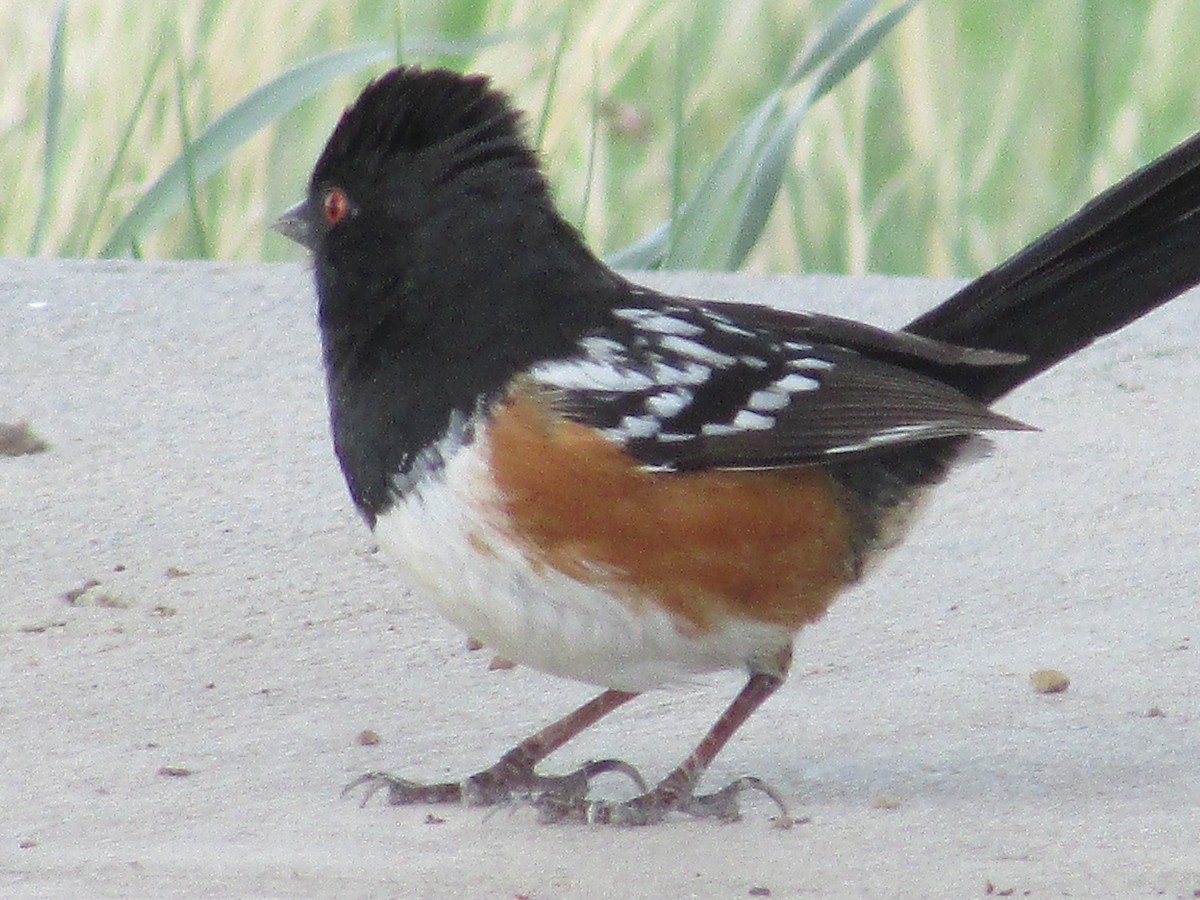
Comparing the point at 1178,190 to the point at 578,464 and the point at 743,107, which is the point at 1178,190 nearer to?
the point at 578,464

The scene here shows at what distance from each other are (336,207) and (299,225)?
12 centimetres

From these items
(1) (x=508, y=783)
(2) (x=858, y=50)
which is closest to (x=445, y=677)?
(1) (x=508, y=783)

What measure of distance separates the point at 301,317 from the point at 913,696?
7.54 ft

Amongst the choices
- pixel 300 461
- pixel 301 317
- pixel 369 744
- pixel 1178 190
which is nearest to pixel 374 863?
pixel 369 744

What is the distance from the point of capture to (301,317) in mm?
5234

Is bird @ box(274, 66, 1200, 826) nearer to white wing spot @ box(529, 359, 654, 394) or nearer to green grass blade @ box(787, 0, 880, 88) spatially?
white wing spot @ box(529, 359, 654, 394)

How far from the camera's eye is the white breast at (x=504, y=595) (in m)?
2.85

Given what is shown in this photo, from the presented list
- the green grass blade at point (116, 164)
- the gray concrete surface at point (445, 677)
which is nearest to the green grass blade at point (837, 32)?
the gray concrete surface at point (445, 677)

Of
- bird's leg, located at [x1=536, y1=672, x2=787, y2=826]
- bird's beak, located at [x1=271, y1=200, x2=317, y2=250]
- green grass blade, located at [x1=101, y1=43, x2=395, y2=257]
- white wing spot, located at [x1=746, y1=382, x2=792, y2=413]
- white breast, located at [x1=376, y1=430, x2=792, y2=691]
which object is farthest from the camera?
green grass blade, located at [x1=101, y1=43, x2=395, y2=257]

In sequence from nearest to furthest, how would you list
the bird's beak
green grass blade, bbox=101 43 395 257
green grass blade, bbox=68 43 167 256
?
the bird's beak < green grass blade, bbox=101 43 395 257 < green grass blade, bbox=68 43 167 256

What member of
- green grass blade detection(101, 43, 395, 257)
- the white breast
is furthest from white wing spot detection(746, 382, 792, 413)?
green grass blade detection(101, 43, 395, 257)

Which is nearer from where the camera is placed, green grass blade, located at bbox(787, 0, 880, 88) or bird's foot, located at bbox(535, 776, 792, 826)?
bird's foot, located at bbox(535, 776, 792, 826)

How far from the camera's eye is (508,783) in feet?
9.95

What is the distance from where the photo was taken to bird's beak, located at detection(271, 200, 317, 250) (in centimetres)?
329
